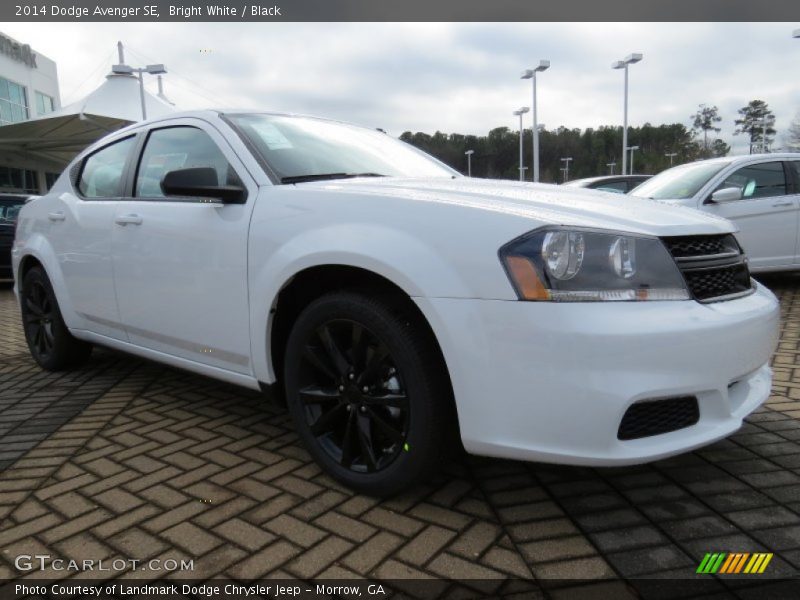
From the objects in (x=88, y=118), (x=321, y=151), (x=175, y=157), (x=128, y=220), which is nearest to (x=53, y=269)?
Result: (x=128, y=220)

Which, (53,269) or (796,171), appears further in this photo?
(796,171)

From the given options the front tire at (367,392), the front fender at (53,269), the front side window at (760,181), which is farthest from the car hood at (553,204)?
the front side window at (760,181)

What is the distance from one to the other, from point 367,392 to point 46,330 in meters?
3.17

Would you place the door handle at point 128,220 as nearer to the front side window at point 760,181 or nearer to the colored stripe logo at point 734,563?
the colored stripe logo at point 734,563

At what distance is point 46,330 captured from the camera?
14.4 ft

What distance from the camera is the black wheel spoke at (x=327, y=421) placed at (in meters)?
2.43

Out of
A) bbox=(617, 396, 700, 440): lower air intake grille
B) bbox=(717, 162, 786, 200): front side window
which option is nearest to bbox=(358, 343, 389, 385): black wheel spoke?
bbox=(617, 396, 700, 440): lower air intake grille

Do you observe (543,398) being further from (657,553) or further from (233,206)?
(233,206)

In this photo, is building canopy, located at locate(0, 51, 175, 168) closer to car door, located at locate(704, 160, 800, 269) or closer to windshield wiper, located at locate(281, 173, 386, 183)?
car door, located at locate(704, 160, 800, 269)

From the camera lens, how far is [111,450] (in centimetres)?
296

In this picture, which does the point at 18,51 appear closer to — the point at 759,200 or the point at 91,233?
the point at 91,233

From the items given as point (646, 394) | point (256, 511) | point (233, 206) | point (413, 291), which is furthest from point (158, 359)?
point (646, 394)

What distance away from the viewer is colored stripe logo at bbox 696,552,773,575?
1.87 m

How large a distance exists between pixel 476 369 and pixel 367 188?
90cm
